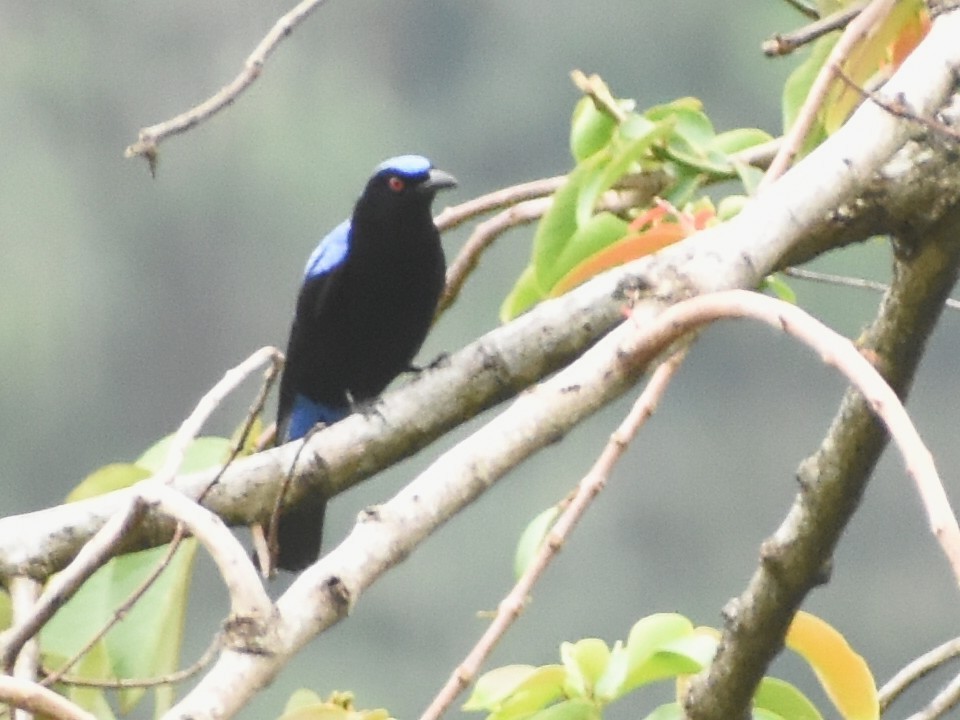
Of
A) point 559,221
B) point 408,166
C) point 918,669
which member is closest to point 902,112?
point 559,221

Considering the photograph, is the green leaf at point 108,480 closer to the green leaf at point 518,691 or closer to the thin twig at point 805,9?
the green leaf at point 518,691

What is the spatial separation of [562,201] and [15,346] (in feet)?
10.1

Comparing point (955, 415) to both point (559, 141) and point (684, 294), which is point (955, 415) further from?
point (684, 294)

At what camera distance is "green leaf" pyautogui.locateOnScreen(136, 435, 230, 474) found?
4.07ft

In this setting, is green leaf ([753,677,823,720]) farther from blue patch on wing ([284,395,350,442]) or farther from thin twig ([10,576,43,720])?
blue patch on wing ([284,395,350,442])

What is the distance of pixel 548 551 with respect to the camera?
77cm

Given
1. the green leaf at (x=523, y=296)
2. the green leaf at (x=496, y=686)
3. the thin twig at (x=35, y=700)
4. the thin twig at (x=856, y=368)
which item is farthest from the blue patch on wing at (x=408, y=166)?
the thin twig at (x=35, y=700)

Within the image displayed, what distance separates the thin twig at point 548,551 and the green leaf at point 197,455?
0.49m

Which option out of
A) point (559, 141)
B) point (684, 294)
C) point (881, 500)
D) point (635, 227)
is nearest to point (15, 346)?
point (559, 141)

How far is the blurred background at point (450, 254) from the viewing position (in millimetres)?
3518

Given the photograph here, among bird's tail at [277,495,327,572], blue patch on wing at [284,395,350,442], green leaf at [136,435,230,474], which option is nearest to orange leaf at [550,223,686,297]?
green leaf at [136,435,230,474]

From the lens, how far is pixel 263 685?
571 mm

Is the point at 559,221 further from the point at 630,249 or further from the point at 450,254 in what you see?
the point at 450,254

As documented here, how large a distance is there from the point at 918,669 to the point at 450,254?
8.02ft
